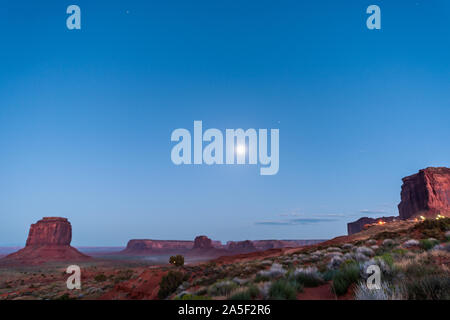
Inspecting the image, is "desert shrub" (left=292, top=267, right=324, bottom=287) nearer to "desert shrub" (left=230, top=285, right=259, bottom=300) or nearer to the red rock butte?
"desert shrub" (left=230, top=285, right=259, bottom=300)

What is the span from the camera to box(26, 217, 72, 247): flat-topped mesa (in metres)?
101

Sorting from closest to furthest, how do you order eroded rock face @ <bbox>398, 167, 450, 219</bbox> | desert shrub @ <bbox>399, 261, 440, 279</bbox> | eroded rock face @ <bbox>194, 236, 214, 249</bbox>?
desert shrub @ <bbox>399, 261, 440, 279</bbox>, eroded rock face @ <bbox>398, 167, 450, 219</bbox>, eroded rock face @ <bbox>194, 236, 214, 249</bbox>

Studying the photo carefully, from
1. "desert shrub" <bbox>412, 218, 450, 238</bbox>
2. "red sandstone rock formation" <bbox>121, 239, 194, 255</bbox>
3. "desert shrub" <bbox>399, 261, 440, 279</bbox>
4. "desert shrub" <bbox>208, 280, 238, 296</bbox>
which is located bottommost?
"red sandstone rock formation" <bbox>121, 239, 194, 255</bbox>

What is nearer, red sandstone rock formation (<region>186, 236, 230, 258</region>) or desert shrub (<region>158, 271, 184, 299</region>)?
Answer: desert shrub (<region>158, 271, 184, 299</region>)

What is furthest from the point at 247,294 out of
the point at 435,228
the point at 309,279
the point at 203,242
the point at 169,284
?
the point at 203,242

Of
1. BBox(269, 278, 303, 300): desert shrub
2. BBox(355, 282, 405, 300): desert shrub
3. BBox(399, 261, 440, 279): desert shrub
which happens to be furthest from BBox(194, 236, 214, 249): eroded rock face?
BBox(355, 282, 405, 300): desert shrub

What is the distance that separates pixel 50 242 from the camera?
100 metres

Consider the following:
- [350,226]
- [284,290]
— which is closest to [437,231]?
[284,290]

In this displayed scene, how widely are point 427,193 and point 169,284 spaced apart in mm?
88624

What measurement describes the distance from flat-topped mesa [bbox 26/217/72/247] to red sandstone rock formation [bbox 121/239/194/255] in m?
69.7

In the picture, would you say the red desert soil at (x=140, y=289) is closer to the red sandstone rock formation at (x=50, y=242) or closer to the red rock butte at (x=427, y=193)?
the red rock butte at (x=427, y=193)

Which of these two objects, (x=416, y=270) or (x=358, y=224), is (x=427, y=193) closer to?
(x=358, y=224)
